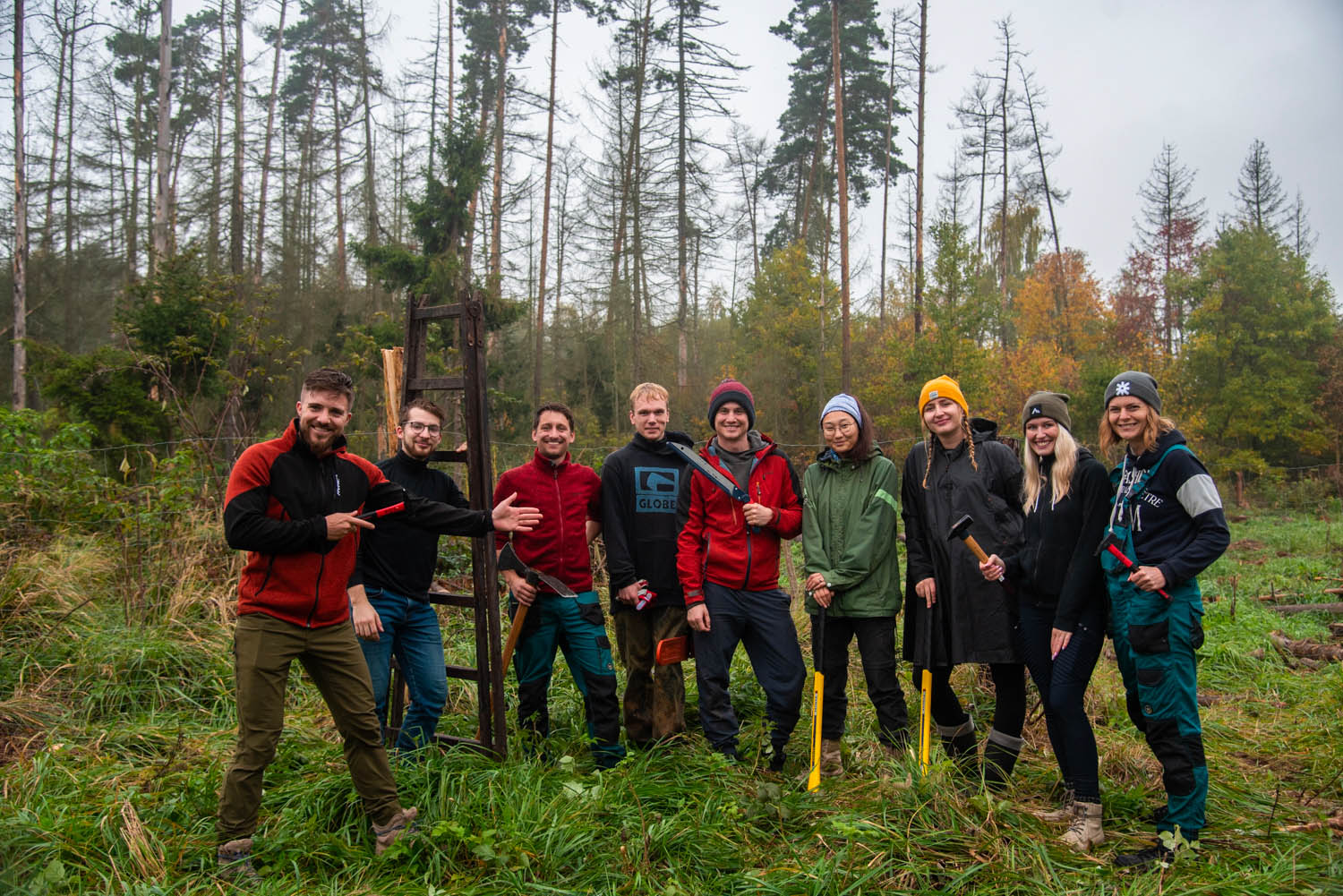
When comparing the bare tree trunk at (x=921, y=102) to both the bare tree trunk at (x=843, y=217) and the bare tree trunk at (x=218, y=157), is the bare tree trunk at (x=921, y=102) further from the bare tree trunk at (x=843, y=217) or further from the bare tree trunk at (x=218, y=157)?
the bare tree trunk at (x=218, y=157)

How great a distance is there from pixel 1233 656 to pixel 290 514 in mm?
6980

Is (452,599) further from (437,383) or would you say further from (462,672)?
(437,383)

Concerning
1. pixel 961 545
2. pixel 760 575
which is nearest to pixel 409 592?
Answer: pixel 760 575

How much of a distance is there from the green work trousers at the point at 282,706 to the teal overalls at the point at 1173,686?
311cm

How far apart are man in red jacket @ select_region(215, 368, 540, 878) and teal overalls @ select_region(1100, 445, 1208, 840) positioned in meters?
3.07

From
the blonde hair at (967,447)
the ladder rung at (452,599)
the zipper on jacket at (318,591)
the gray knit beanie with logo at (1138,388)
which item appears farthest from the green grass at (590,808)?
the gray knit beanie with logo at (1138,388)

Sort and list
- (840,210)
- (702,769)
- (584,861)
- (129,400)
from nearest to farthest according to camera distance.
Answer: (584,861) < (702,769) < (129,400) < (840,210)

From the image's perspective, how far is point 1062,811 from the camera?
3.56 m

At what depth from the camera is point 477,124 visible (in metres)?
17.1

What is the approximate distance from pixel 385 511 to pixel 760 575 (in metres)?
1.90

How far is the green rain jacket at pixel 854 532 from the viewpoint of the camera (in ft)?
13.4

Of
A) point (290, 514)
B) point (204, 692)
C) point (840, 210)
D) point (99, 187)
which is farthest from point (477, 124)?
point (290, 514)

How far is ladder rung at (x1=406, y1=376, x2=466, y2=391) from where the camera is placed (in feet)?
13.9

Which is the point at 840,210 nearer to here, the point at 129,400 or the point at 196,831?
the point at 129,400
